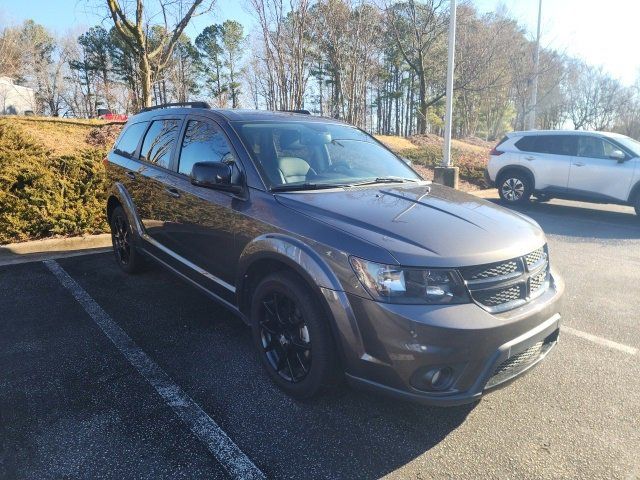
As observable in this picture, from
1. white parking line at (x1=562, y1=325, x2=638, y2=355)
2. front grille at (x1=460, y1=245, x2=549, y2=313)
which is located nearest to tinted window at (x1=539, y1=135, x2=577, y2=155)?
white parking line at (x1=562, y1=325, x2=638, y2=355)

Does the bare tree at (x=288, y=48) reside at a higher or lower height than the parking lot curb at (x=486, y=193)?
higher

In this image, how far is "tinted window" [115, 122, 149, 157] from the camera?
186 inches

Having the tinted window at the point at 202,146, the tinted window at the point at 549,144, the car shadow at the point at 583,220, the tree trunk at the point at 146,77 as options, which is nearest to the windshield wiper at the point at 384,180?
the tinted window at the point at 202,146

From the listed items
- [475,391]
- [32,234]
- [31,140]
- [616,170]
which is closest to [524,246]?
[475,391]

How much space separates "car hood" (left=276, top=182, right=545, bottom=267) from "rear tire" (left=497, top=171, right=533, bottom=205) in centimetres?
770

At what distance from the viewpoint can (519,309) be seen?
2.40 m

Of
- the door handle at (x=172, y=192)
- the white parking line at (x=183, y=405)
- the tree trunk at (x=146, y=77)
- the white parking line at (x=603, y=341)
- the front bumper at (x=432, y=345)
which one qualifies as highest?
the tree trunk at (x=146, y=77)

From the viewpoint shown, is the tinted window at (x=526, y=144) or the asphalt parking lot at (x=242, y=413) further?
the tinted window at (x=526, y=144)

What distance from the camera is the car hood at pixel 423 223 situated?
231cm

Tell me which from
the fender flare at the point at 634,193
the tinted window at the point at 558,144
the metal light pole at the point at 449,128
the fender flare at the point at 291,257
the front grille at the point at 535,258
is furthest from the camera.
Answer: the metal light pole at the point at 449,128

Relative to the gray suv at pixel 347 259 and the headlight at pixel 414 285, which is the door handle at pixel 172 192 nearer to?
the gray suv at pixel 347 259

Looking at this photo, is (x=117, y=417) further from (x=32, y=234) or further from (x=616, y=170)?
(x=616, y=170)

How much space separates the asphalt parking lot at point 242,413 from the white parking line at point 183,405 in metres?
0.01

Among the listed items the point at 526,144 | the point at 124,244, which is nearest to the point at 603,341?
the point at 124,244
